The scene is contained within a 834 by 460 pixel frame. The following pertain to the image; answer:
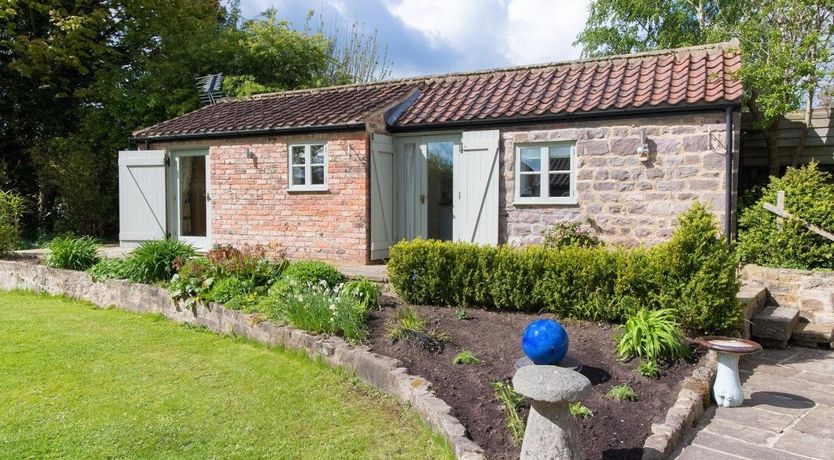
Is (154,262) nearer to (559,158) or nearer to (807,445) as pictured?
(559,158)

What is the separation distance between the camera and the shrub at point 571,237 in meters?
8.94

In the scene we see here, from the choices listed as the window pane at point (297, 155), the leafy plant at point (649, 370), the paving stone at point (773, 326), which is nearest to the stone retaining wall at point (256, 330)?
the leafy plant at point (649, 370)

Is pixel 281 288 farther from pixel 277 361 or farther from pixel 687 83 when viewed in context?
pixel 687 83

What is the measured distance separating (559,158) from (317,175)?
4.38 metres

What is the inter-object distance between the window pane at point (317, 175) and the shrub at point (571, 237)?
4.25 meters

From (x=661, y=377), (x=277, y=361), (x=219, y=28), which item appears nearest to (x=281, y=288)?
(x=277, y=361)

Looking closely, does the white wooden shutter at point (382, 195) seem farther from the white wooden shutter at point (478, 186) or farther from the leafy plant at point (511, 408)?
the leafy plant at point (511, 408)

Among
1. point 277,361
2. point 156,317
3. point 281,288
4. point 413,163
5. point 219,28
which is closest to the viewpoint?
point 277,361

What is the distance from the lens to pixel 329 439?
156 inches

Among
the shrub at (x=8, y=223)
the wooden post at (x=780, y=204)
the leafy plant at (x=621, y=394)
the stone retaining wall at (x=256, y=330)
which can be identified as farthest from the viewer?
the shrub at (x=8, y=223)

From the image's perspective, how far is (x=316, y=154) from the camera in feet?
35.0

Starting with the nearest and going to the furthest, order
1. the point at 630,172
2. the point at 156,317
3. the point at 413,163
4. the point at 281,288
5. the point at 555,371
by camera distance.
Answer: the point at 555,371, the point at 281,288, the point at 156,317, the point at 630,172, the point at 413,163

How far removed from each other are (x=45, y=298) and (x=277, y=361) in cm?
565

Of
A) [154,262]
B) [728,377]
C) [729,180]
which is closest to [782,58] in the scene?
[729,180]
